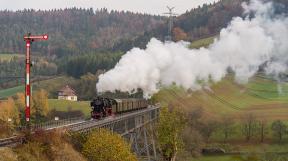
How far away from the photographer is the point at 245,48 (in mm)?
99312

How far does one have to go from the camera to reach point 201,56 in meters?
108

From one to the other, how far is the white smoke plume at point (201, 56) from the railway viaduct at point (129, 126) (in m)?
5.86

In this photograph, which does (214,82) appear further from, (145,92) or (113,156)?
(113,156)

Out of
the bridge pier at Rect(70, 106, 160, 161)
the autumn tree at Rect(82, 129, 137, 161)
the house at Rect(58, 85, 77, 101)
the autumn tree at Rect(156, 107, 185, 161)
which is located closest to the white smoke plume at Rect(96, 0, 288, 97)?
the bridge pier at Rect(70, 106, 160, 161)

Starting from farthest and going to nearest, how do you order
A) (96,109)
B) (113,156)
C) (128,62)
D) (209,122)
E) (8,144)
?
1. (209,122)
2. (128,62)
3. (96,109)
4. (113,156)
5. (8,144)

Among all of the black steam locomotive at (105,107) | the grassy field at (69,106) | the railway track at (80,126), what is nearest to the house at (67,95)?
the grassy field at (69,106)

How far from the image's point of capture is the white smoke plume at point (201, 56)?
87.9 meters

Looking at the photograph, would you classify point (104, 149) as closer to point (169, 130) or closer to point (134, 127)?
point (169, 130)

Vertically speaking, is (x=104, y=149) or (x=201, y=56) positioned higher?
(x=201, y=56)

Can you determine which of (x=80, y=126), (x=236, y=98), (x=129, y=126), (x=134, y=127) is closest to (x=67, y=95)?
(x=236, y=98)

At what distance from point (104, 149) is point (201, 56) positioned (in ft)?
204

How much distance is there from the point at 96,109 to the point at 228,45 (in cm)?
3876

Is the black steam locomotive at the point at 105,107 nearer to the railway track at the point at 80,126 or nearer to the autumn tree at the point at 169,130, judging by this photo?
the railway track at the point at 80,126

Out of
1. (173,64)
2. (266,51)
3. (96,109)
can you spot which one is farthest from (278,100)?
(96,109)
